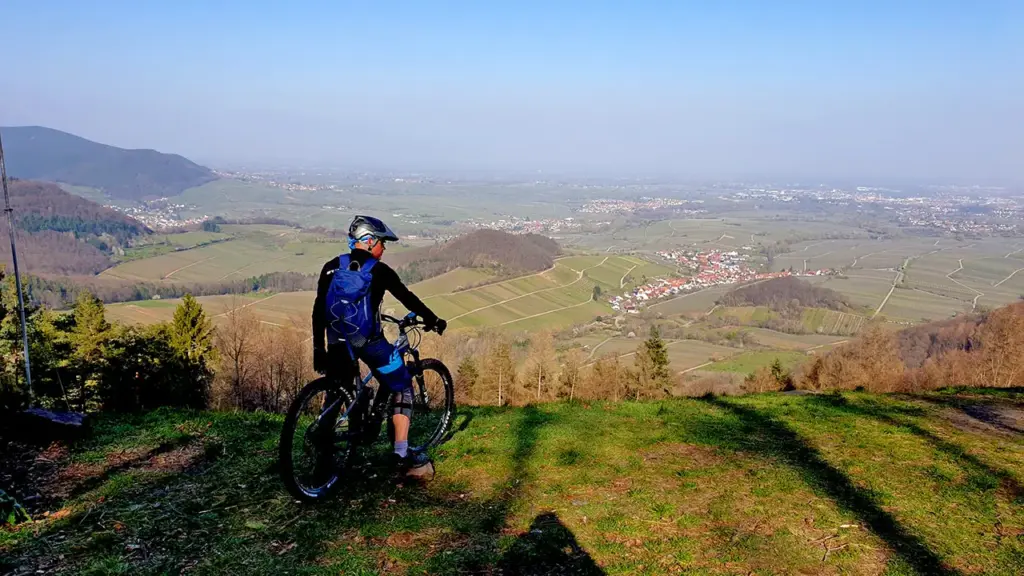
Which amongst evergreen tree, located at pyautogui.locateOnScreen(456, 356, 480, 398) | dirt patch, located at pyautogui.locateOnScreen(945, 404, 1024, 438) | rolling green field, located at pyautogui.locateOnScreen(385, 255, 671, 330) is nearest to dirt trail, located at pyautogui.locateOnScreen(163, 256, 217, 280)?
rolling green field, located at pyautogui.locateOnScreen(385, 255, 671, 330)

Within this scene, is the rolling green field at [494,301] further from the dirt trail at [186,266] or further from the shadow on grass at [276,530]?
the shadow on grass at [276,530]

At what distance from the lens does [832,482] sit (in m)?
5.69

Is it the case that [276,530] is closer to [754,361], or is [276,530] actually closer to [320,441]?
[320,441]

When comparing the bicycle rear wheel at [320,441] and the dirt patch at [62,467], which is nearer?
the bicycle rear wheel at [320,441]

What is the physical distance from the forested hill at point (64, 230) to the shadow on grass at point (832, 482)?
261 ft

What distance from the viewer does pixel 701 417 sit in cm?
862

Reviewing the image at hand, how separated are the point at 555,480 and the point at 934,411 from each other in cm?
736

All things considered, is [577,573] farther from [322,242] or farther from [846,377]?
[322,242]

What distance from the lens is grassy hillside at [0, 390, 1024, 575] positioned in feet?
13.6

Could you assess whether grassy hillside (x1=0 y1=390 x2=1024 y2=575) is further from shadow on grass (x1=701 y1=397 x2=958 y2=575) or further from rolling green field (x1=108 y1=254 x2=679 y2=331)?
rolling green field (x1=108 y1=254 x2=679 y2=331)

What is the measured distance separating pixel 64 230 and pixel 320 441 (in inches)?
4302

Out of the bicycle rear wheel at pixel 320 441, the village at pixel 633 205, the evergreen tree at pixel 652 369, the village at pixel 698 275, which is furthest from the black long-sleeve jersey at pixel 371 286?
the village at pixel 633 205

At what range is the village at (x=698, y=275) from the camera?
226ft

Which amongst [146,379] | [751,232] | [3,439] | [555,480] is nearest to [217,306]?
[146,379]
